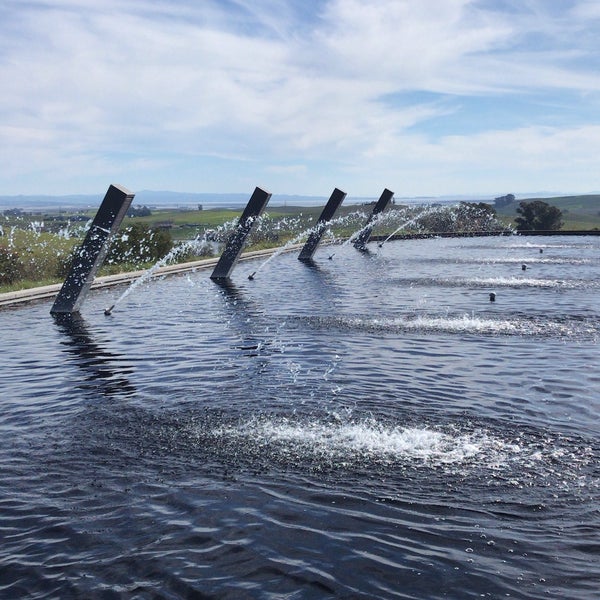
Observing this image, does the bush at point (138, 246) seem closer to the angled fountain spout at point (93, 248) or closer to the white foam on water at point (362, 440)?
the angled fountain spout at point (93, 248)

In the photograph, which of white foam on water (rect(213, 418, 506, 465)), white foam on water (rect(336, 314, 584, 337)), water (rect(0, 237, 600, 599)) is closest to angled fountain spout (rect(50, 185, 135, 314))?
water (rect(0, 237, 600, 599))

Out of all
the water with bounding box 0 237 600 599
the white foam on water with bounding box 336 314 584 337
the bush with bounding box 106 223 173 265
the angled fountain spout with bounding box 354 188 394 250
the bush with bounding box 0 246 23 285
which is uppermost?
the angled fountain spout with bounding box 354 188 394 250

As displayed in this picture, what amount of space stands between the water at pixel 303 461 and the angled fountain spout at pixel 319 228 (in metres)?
23.3

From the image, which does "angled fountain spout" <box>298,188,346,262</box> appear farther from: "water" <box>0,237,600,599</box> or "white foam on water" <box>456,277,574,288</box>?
"water" <box>0,237,600,599</box>

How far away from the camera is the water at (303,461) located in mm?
6652

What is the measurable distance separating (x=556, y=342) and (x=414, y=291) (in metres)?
10.2

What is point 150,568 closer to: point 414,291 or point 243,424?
point 243,424

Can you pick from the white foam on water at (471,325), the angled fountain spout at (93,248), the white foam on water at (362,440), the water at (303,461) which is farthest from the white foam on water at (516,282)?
the white foam on water at (362,440)

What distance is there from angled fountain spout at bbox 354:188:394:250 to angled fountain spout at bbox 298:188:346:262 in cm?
785

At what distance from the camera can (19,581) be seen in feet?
21.5

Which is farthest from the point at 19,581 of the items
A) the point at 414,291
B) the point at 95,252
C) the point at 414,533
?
the point at 414,291

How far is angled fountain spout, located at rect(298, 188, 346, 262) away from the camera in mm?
42344

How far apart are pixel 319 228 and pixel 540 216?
37134 millimetres

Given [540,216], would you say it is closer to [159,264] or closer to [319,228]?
[319,228]
